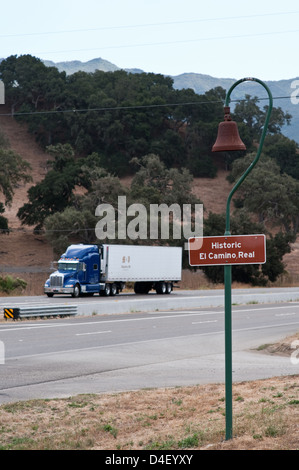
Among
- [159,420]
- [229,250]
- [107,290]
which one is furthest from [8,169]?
[229,250]

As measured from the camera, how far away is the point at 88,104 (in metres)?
115

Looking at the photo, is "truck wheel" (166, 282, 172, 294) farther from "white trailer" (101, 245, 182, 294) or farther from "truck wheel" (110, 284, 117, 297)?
"truck wheel" (110, 284, 117, 297)

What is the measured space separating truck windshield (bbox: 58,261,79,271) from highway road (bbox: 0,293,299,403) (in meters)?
→ 14.8

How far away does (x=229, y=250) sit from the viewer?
808 centimetres

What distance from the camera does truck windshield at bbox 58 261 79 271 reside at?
1828 inches

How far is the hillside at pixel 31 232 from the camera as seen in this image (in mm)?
73938

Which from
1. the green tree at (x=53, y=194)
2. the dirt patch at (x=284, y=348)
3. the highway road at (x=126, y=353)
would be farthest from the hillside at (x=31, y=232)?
the dirt patch at (x=284, y=348)

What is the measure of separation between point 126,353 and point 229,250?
37.1 feet

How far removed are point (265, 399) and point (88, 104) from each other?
107 m

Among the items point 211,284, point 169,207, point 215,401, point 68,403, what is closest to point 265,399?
point 215,401

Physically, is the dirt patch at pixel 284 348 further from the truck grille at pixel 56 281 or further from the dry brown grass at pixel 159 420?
the truck grille at pixel 56 281

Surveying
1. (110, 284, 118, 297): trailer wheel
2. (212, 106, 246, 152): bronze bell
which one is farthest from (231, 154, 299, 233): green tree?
(212, 106, 246, 152): bronze bell

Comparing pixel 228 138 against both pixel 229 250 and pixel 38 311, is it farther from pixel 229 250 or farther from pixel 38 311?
pixel 38 311

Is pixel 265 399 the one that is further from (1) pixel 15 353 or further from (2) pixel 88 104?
(2) pixel 88 104
